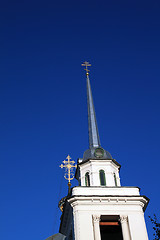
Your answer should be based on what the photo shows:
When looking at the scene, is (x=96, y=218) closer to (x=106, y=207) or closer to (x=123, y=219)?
(x=106, y=207)

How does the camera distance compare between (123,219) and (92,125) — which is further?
(92,125)

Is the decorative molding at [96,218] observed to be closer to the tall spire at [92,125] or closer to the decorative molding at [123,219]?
the decorative molding at [123,219]

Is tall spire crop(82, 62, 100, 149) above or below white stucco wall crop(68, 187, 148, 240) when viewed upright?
above

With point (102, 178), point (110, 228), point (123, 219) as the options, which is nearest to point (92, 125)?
point (102, 178)

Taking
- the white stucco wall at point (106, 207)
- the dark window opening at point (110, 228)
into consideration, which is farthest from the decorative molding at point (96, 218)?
the dark window opening at point (110, 228)

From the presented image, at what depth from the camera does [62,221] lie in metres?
26.7

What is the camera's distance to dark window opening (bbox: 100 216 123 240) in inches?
959

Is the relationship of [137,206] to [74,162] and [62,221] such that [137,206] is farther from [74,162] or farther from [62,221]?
[74,162]

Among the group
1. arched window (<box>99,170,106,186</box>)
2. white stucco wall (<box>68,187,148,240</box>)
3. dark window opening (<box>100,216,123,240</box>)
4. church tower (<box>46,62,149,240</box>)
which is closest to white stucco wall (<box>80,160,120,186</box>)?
church tower (<box>46,62,149,240</box>)

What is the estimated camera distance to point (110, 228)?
2564 cm

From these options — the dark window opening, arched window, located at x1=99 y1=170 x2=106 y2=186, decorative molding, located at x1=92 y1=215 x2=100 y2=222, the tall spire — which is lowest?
decorative molding, located at x1=92 y1=215 x2=100 y2=222

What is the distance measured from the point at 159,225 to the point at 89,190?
4.82 m

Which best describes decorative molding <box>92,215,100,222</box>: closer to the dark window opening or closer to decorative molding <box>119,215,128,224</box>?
the dark window opening

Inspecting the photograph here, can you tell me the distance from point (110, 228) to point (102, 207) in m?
2.40
